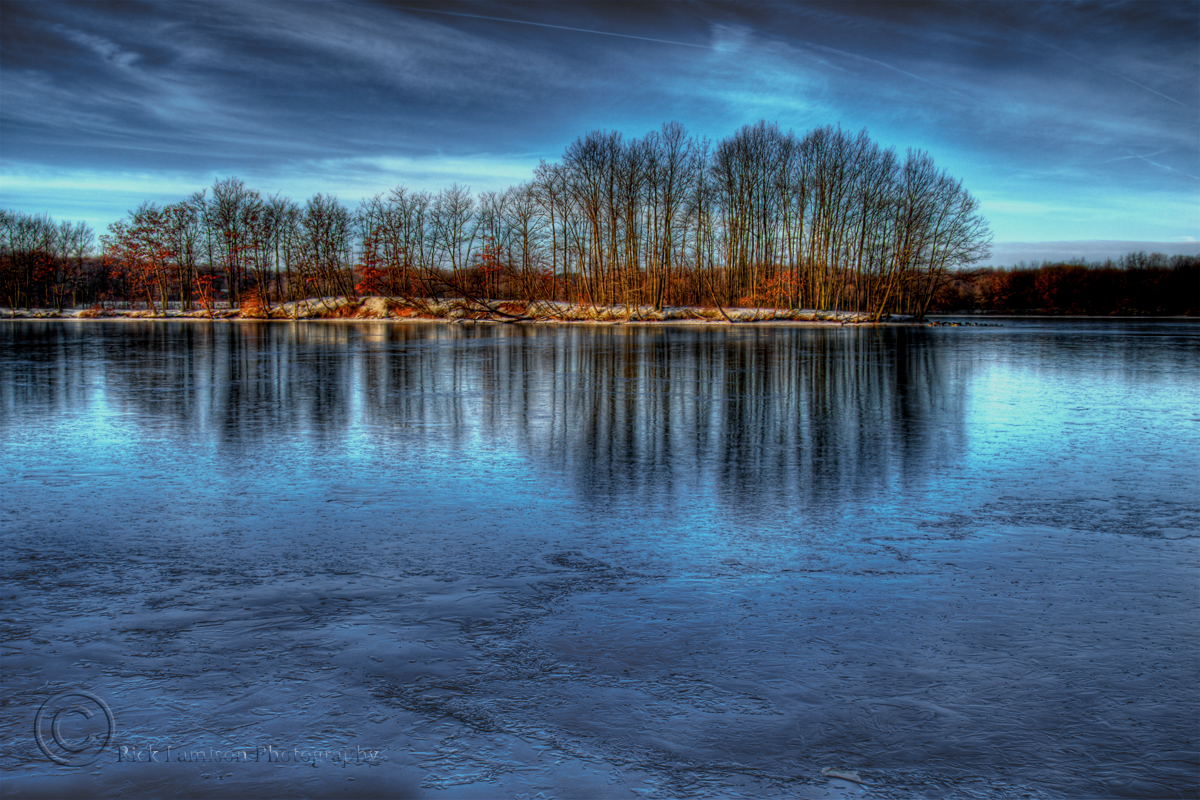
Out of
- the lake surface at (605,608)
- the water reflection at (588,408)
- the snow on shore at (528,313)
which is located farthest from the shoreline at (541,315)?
the lake surface at (605,608)

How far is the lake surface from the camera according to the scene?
275 cm

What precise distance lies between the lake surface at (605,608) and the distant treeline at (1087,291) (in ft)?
258

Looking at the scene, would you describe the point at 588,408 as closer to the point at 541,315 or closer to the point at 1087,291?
the point at 541,315

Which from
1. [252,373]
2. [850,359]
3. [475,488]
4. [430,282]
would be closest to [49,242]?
[430,282]

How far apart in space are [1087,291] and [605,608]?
10329 centimetres

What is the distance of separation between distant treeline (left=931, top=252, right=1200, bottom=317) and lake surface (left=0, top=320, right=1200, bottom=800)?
78.5 metres

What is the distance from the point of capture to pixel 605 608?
4016 mm

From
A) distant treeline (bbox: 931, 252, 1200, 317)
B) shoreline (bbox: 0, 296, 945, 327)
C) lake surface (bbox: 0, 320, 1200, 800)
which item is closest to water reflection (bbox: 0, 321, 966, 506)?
lake surface (bbox: 0, 320, 1200, 800)

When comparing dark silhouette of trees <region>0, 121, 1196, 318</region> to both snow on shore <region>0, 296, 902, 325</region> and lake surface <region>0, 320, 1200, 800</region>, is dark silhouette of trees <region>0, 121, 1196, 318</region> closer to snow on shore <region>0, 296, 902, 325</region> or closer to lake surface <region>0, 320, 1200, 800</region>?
snow on shore <region>0, 296, 902, 325</region>

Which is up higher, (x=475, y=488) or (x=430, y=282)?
(x=430, y=282)

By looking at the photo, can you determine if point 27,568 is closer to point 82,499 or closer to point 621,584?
point 82,499

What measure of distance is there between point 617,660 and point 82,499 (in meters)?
5.08

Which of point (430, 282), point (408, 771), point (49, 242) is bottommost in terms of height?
point (408, 771)

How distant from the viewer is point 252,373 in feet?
53.1
